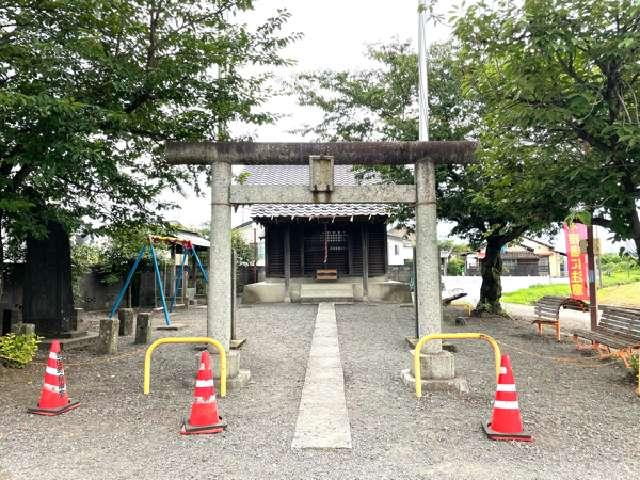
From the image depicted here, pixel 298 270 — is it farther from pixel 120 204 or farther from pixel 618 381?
pixel 618 381

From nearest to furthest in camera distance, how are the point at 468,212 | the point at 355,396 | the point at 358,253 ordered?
the point at 355,396
the point at 468,212
the point at 358,253

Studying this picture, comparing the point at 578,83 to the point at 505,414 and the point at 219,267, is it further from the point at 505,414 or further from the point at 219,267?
the point at 219,267

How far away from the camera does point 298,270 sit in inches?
735

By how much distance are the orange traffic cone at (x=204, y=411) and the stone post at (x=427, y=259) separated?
3.04 meters

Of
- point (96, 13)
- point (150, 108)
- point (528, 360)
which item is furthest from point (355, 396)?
point (96, 13)

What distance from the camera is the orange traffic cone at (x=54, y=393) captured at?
512cm

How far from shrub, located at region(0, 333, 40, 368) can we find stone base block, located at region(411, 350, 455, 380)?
6199mm

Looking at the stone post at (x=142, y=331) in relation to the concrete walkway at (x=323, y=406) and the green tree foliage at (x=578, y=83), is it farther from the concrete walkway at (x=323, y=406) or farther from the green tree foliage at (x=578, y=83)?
the green tree foliage at (x=578, y=83)

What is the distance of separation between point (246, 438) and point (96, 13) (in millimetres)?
6448

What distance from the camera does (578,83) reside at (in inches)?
222

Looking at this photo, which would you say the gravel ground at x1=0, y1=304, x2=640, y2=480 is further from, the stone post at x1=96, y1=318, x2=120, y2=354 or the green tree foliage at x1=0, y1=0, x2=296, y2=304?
the green tree foliage at x1=0, y1=0, x2=296, y2=304

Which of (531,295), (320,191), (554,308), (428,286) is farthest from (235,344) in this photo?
(531,295)

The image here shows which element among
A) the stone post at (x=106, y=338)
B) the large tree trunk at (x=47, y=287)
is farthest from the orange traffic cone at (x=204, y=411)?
the large tree trunk at (x=47, y=287)

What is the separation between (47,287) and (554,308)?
38.5 feet
